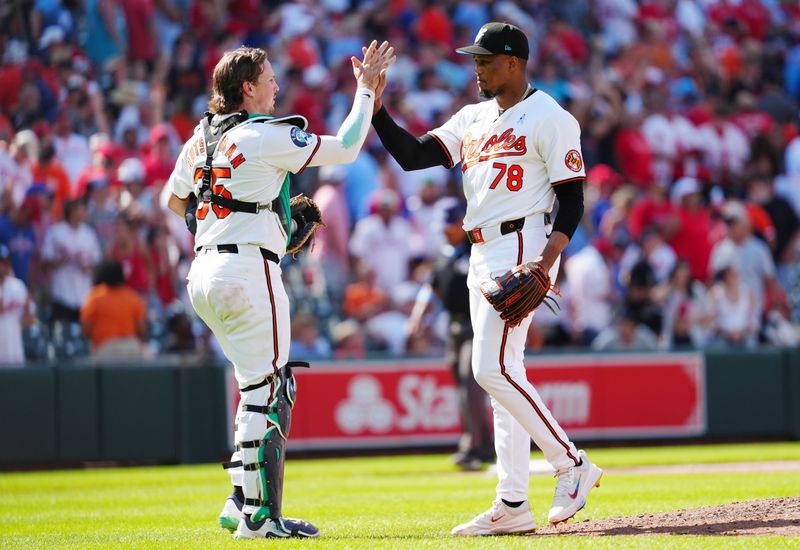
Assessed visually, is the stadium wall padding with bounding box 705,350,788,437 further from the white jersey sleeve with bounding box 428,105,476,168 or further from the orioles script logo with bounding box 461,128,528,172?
the orioles script logo with bounding box 461,128,528,172

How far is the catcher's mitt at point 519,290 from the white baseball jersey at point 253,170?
1.08m

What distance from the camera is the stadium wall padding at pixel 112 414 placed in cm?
1273

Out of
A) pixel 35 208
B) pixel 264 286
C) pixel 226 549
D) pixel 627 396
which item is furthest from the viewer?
pixel 627 396

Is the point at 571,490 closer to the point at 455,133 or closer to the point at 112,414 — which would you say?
the point at 455,133

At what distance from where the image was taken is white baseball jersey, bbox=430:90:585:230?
20.9 ft

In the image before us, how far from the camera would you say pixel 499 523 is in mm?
6199

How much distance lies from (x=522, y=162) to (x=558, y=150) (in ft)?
0.62

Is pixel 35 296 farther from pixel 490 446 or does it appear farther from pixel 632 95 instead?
pixel 632 95

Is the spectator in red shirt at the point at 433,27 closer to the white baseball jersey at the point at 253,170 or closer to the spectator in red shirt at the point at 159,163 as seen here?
the spectator in red shirt at the point at 159,163

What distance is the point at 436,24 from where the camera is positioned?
19.6 metres

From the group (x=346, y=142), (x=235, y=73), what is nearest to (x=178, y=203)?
(x=235, y=73)

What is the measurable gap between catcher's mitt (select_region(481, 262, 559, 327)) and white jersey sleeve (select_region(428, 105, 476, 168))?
906 millimetres

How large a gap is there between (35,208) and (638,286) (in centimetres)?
687

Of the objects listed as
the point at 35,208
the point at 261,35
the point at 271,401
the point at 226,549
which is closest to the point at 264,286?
the point at 271,401
